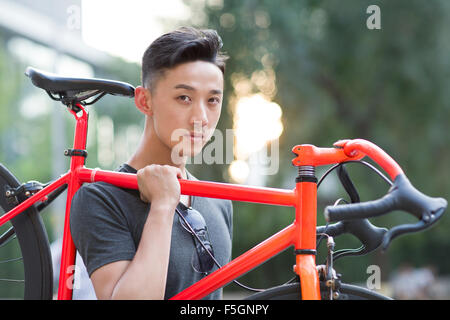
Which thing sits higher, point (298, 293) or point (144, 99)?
point (144, 99)

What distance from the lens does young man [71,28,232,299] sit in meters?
1.24

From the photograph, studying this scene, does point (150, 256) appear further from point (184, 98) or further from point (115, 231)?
point (184, 98)

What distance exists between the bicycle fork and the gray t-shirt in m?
0.35

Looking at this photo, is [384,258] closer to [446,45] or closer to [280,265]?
[280,265]

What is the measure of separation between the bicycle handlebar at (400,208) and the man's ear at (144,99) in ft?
2.21

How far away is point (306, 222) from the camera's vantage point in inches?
48.6

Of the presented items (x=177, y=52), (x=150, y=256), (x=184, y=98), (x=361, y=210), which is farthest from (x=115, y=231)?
(x=361, y=210)

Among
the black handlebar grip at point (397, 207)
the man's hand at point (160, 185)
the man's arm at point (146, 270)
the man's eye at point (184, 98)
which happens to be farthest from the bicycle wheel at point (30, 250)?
the black handlebar grip at point (397, 207)

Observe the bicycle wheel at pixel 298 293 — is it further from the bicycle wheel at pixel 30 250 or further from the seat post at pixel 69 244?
the bicycle wheel at pixel 30 250

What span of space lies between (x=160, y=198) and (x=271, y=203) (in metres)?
0.27

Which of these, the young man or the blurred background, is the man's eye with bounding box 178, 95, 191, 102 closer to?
the young man

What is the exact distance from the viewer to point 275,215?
27.9ft

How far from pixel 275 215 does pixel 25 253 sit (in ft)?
23.5
